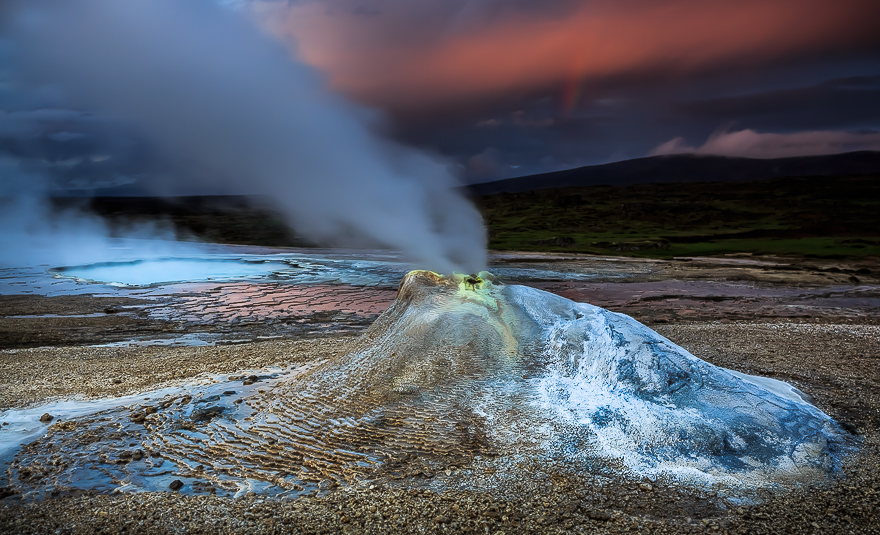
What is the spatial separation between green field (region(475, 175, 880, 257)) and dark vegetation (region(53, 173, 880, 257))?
0.09m

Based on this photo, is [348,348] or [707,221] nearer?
[348,348]

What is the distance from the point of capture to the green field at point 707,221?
40281mm

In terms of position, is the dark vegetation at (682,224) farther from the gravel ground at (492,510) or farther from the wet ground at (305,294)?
the gravel ground at (492,510)

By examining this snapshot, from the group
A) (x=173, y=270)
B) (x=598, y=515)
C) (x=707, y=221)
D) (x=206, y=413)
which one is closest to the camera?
(x=598, y=515)

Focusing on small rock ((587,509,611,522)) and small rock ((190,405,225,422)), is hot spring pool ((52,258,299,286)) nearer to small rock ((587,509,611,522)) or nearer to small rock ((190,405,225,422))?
small rock ((190,405,225,422))

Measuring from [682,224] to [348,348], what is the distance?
59631 mm

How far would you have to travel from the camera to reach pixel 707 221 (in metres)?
60.1

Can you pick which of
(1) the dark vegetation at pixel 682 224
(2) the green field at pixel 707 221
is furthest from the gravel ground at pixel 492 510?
(1) the dark vegetation at pixel 682 224

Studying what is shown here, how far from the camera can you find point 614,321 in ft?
18.7

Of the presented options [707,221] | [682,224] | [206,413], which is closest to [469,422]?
[206,413]

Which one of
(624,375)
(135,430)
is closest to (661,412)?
(624,375)

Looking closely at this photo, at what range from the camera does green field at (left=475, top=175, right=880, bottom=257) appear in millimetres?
40281

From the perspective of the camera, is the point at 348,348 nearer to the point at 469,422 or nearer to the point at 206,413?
the point at 206,413

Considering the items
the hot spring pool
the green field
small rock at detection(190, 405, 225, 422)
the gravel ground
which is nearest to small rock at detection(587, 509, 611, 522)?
the gravel ground
